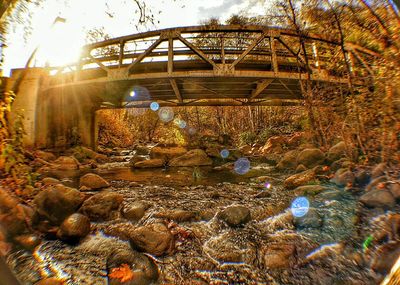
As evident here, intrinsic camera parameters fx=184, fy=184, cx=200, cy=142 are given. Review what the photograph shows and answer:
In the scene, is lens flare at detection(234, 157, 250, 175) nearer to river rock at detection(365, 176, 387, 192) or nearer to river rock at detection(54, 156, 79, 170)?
river rock at detection(365, 176, 387, 192)

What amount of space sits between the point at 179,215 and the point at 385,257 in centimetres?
297

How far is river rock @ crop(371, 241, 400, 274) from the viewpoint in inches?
79.6

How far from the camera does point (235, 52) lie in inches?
328

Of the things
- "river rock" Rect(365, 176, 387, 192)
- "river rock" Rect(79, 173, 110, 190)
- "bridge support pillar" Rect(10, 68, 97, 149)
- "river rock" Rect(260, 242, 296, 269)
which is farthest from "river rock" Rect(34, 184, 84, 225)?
"bridge support pillar" Rect(10, 68, 97, 149)

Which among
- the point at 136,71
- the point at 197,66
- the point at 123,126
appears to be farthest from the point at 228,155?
the point at 123,126

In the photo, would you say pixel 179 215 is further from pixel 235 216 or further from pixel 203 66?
pixel 203 66

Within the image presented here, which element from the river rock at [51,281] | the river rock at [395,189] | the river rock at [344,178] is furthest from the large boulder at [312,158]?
the river rock at [51,281]

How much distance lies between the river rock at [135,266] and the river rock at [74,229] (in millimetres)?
802

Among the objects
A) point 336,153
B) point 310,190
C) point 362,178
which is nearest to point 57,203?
point 310,190

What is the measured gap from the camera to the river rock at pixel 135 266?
2053mm

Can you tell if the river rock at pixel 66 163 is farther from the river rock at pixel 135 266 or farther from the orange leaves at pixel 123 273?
the orange leaves at pixel 123 273

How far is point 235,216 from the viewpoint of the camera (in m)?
3.40

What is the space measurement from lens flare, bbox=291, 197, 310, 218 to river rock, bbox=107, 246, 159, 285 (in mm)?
2574

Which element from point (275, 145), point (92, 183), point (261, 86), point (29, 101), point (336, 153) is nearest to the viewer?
point (92, 183)
